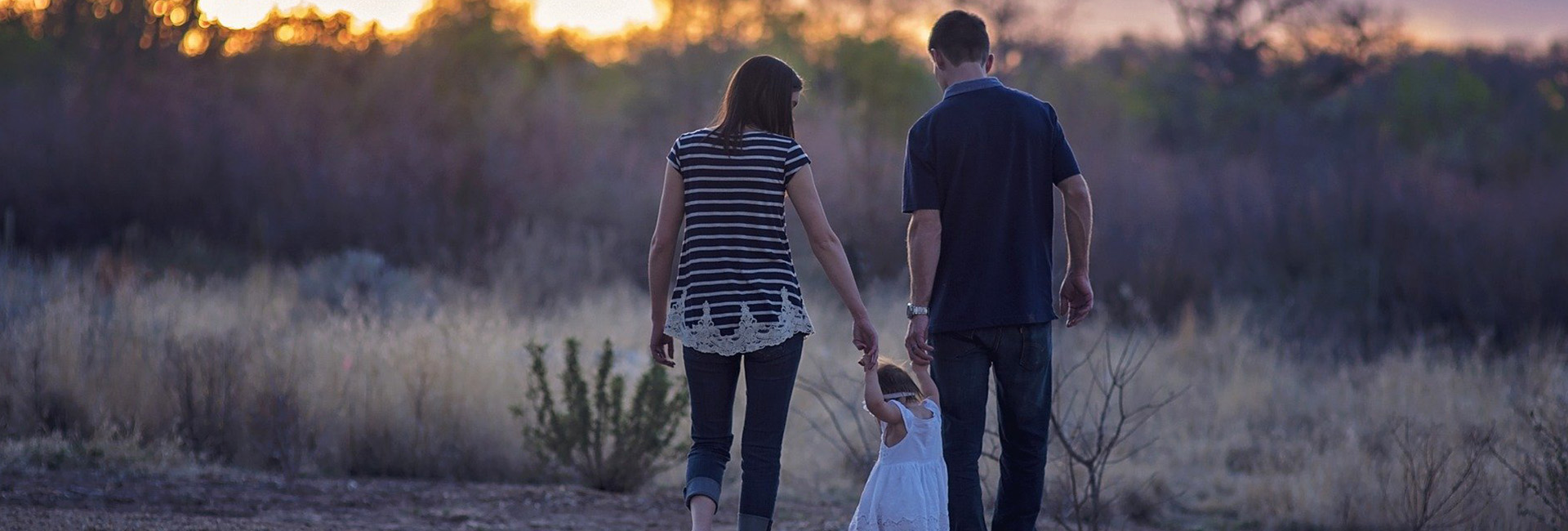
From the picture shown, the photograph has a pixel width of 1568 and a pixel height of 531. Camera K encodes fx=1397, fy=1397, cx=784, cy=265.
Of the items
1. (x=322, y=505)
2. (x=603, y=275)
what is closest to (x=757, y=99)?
(x=322, y=505)

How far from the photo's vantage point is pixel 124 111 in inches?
589

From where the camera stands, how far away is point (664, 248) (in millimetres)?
3762

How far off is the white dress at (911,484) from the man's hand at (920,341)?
0.14 meters

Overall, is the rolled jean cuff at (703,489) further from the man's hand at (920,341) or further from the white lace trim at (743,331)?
the man's hand at (920,341)

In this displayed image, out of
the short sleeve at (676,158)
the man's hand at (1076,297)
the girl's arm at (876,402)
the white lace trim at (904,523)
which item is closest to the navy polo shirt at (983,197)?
the man's hand at (1076,297)

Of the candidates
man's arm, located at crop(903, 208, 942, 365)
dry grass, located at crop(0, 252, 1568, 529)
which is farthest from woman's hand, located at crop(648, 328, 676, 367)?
dry grass, located at crop(0, 252, 1568, 529)

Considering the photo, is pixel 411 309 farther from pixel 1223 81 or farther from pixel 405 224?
pixel 1223 81

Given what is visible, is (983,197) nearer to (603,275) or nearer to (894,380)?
(894,380)

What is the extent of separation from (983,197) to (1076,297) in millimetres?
425

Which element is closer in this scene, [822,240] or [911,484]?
[822,240]

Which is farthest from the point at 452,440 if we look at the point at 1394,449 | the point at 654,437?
the point at 1394,449

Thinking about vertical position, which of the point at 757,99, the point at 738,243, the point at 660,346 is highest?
the point at 757,99

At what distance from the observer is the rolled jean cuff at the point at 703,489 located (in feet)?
12.5

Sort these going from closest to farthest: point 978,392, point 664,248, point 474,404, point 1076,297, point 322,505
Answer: point 664,248 < point 978,392 < point 1076,297 < point 322,505 < point 474,404
